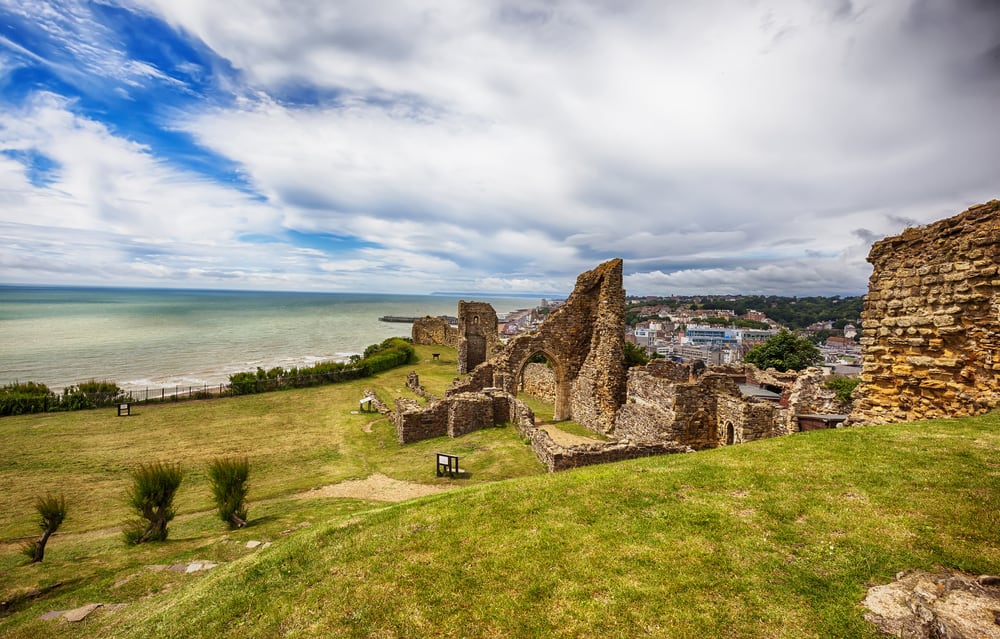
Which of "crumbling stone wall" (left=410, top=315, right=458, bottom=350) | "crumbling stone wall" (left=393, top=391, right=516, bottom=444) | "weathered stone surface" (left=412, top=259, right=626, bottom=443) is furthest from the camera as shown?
"crumbling stone wall" (left=410, top=315, right=458, bottom=350)

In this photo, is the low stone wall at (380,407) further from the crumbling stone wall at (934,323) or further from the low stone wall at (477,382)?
the crumbling stone wall at (934,323)

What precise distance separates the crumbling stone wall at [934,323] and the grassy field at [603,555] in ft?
3.73

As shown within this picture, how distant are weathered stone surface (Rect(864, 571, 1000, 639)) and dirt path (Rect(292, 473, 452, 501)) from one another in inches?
386

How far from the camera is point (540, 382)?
2567cm

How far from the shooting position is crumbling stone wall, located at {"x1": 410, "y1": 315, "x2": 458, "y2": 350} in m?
55.9

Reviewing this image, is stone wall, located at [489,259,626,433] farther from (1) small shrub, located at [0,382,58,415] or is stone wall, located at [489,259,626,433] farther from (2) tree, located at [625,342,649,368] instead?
(1) small shrub, located at [0,382,58,415]

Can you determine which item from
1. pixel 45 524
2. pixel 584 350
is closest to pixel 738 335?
pixel 584 350

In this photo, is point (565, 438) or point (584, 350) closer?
point (565, 438)

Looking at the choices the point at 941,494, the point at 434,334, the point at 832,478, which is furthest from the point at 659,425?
the point at 434,334

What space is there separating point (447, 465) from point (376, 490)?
232 cm

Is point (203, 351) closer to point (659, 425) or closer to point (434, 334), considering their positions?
point (434, 334)

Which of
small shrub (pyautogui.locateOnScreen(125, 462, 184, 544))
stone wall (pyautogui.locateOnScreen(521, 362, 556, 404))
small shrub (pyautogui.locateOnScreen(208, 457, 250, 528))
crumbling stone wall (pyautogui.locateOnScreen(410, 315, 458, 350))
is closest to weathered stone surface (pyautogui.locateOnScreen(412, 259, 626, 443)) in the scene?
stone wall (pyautogui.locateOnScreen(521, 362, 556, 404))

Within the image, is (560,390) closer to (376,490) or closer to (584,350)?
(584,350)

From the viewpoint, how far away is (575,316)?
20.8 metres
